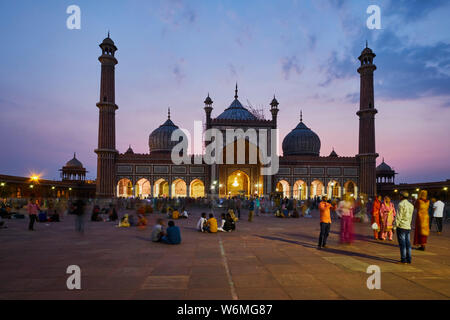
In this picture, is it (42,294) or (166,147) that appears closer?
(42,294)

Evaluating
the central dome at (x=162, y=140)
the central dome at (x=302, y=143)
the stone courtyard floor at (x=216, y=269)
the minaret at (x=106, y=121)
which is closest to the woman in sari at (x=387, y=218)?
the stone courtyard floor at (x=216, y=269)

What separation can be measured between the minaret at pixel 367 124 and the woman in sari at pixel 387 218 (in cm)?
3154

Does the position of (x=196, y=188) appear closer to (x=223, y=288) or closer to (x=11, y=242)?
(x=11, y=242)

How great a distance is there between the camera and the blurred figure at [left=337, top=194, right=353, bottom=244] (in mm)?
8423

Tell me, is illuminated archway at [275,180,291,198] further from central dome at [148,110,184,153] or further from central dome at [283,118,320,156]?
central dome at [148,110,184,153]

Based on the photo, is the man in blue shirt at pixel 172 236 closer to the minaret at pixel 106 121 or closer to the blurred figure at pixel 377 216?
the blurred figure at pixel 377 216

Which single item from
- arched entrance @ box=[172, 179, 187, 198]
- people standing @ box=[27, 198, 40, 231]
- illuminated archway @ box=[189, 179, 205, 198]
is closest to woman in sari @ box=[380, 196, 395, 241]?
people standing @ box=[27, 198, 40, 231]

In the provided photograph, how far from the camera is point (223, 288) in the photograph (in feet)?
15.1

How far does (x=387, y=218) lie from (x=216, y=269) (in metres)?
6.42

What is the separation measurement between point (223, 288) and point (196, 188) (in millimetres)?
41561

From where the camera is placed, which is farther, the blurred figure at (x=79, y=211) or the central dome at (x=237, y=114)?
the central dome at (x=237, y=114)

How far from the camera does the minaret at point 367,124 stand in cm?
3819

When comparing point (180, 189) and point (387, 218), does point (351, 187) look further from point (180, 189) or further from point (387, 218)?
point (387, 218)
